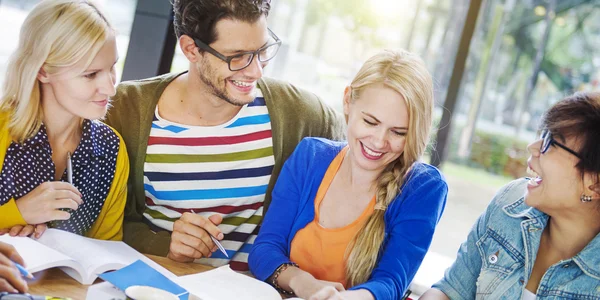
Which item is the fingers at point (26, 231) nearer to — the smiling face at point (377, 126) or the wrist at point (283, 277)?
the wrist at point (283, 277)

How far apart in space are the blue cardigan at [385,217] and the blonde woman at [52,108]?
506 mm

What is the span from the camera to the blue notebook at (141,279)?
123 centimetres

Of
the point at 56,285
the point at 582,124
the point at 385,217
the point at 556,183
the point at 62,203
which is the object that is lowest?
the point at 56,285

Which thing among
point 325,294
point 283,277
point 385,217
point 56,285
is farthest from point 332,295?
point 56,285

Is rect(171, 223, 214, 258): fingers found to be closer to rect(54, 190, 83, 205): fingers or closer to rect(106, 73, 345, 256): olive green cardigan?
rect(106, 73, 345, 256): olive green cardigan

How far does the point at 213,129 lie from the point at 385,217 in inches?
25.9

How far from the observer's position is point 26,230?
4.91 feet

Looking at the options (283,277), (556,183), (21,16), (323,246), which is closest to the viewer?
(556,183)

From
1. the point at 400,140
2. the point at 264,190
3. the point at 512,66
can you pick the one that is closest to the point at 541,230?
the point at 400,140

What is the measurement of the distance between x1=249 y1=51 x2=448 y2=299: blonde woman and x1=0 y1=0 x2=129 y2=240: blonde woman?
1.76 feet

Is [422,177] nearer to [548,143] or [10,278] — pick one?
[548,143]

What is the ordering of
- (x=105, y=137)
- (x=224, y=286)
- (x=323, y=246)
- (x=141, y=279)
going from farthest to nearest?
(x=105, y=137)
(x=323, y=246)
(x=224, y=286)
(x=141, y=279)

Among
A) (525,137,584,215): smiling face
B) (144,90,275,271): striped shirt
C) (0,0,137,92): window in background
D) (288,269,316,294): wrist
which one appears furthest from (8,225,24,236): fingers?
(0,0,137,92): window in background

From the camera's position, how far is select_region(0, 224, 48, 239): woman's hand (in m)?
1.49
